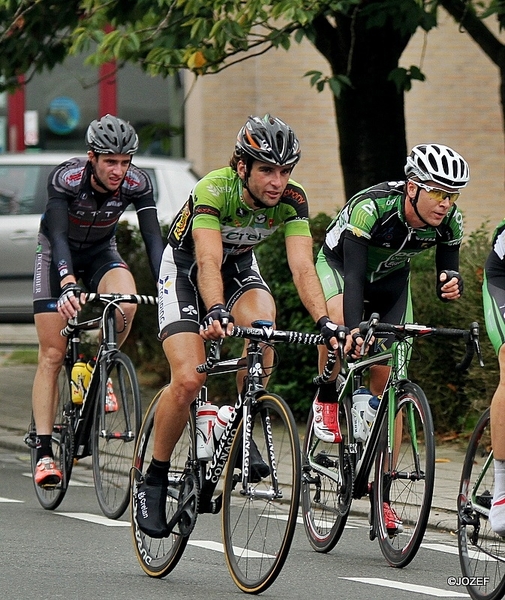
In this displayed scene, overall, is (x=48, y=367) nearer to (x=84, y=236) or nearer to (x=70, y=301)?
(x=84, y=236)

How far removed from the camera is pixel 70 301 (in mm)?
7500

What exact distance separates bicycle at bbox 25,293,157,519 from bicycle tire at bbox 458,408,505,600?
89.9 inches

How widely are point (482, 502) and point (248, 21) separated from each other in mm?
4952

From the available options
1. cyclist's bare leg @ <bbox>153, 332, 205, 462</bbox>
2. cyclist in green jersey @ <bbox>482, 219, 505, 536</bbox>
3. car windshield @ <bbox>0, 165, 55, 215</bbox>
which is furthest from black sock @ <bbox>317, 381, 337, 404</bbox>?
car windshield @ <bbox>0, 165, 55, 215</bbox>

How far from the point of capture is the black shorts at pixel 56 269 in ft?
26.8

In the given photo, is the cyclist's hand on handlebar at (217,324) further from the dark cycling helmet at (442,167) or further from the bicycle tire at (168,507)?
the dark cycling helmet at (442,167)

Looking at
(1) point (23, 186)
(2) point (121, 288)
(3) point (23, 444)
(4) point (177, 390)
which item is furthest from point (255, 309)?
(1) point (23, 186)

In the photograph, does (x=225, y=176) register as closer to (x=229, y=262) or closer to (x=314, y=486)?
(x=229, y=262)

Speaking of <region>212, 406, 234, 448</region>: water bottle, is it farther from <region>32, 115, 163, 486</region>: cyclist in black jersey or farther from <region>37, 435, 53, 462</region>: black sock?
<region>37, 435, 53, 462</region>: black sock

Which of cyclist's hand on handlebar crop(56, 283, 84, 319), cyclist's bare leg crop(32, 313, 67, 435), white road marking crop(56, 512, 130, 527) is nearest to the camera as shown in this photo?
cyclist's hand on handlebar crop(56, 283, 84, 319)

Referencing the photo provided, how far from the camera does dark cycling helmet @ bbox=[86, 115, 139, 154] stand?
7836mm

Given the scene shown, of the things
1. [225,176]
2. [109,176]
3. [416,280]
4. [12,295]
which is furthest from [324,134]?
[225,176]

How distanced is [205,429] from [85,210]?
7.44 ft

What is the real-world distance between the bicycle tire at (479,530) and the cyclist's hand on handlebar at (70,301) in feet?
8.00
